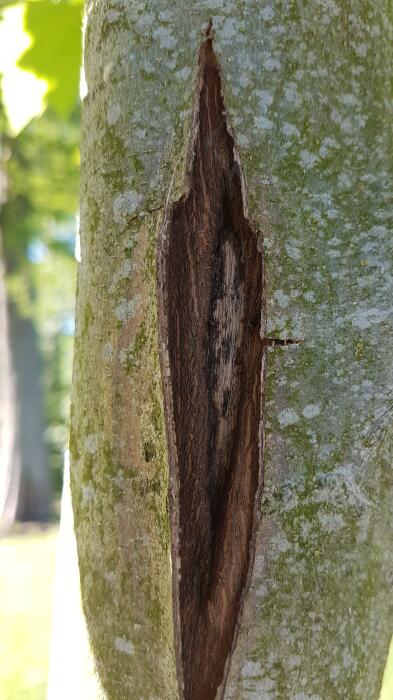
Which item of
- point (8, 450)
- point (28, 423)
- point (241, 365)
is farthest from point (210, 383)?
point (8, 450)

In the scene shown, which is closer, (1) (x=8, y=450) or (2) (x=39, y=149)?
(2) (x=39, y=149)

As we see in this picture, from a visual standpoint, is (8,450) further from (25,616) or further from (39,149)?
(25,616)

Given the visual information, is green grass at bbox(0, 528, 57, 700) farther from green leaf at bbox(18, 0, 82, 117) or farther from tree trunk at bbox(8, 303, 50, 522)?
green leaf at bbox(18, 0, 82, 117)

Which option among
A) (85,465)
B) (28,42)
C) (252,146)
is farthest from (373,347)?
(28,42)

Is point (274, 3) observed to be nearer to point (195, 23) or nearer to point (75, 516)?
point (195, 23)

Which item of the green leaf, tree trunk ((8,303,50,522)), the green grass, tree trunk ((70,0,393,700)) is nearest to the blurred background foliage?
the green leaf
